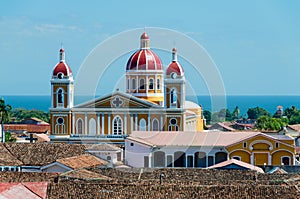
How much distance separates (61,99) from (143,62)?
19.9 ft

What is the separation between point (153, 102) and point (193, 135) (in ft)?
27.5

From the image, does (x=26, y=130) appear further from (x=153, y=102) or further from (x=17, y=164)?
(x=17, y=164)

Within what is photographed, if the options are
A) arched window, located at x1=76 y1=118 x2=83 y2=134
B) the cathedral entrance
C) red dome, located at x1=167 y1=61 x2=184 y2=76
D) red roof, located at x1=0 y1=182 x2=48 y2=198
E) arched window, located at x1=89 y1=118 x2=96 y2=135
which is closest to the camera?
red roof, located at x1=0 y1=182 x2=48 y2=198

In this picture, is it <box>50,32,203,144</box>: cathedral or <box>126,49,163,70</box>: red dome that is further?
<box>126,49,163,70</box>: red dome

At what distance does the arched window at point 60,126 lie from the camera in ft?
171

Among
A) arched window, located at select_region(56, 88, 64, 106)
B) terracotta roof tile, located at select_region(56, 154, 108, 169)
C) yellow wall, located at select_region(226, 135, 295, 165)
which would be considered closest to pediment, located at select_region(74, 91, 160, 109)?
arched window, located at select_region(56, 88, 64, 106)

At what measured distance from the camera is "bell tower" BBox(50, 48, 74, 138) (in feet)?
171

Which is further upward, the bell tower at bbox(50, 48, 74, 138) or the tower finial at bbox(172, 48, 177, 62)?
the tower finial at bbox(172, 48, 177, 62)

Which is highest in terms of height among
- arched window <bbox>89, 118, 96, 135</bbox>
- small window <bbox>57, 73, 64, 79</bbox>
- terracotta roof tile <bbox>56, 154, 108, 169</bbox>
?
small window <bbox>57, 73, 64, 79</bbox>

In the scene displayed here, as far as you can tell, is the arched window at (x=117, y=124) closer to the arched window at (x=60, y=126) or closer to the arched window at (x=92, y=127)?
the arched window at (x=92, y=127)

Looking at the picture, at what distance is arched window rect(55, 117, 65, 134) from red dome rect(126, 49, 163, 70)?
592 cm

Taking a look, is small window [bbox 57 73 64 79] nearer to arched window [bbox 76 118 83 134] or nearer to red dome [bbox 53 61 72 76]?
red dome [bbox 53 61 72 76]

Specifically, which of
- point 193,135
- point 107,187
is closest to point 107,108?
point 193,135

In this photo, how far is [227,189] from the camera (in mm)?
25141
